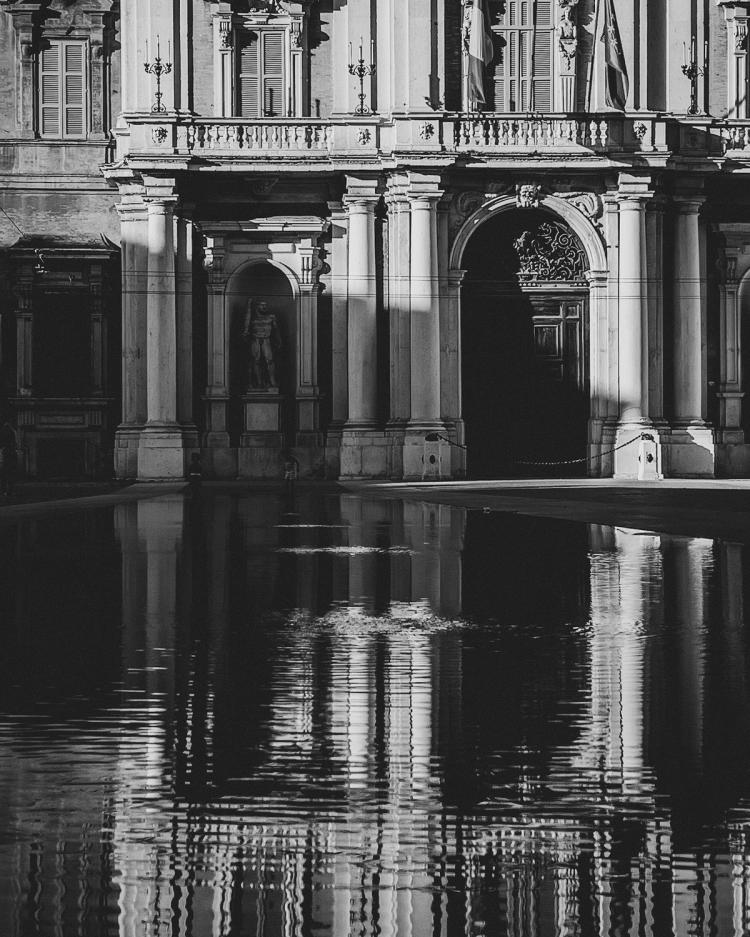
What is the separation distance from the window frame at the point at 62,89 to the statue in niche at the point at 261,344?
706 cm

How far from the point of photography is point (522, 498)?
34469mm

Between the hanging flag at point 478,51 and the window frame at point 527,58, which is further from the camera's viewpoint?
the window frame at point 527,58

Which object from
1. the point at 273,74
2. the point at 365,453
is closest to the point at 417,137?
the point at 273,74

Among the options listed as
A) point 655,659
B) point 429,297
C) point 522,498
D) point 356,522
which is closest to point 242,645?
point 655,659

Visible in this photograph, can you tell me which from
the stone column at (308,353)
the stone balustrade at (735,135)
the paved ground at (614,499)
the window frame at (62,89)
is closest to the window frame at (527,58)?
the stone balustrade at (735,135)

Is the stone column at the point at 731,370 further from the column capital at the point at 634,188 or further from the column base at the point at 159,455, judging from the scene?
the column base at the point at 159,455

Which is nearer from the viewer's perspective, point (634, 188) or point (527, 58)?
point (634, 188)

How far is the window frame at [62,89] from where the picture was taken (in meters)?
48.5

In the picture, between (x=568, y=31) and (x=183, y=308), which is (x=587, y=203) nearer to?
(x=568, y=31)

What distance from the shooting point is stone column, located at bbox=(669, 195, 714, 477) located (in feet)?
151

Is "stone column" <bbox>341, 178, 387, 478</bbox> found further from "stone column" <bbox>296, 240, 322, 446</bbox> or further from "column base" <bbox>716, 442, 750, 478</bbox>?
"column base" <bbox>716, 442, 750, 478</bbox>

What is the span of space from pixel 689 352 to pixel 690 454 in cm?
272

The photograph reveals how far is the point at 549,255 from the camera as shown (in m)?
47.4

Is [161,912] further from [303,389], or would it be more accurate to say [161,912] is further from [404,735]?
[303,389]
